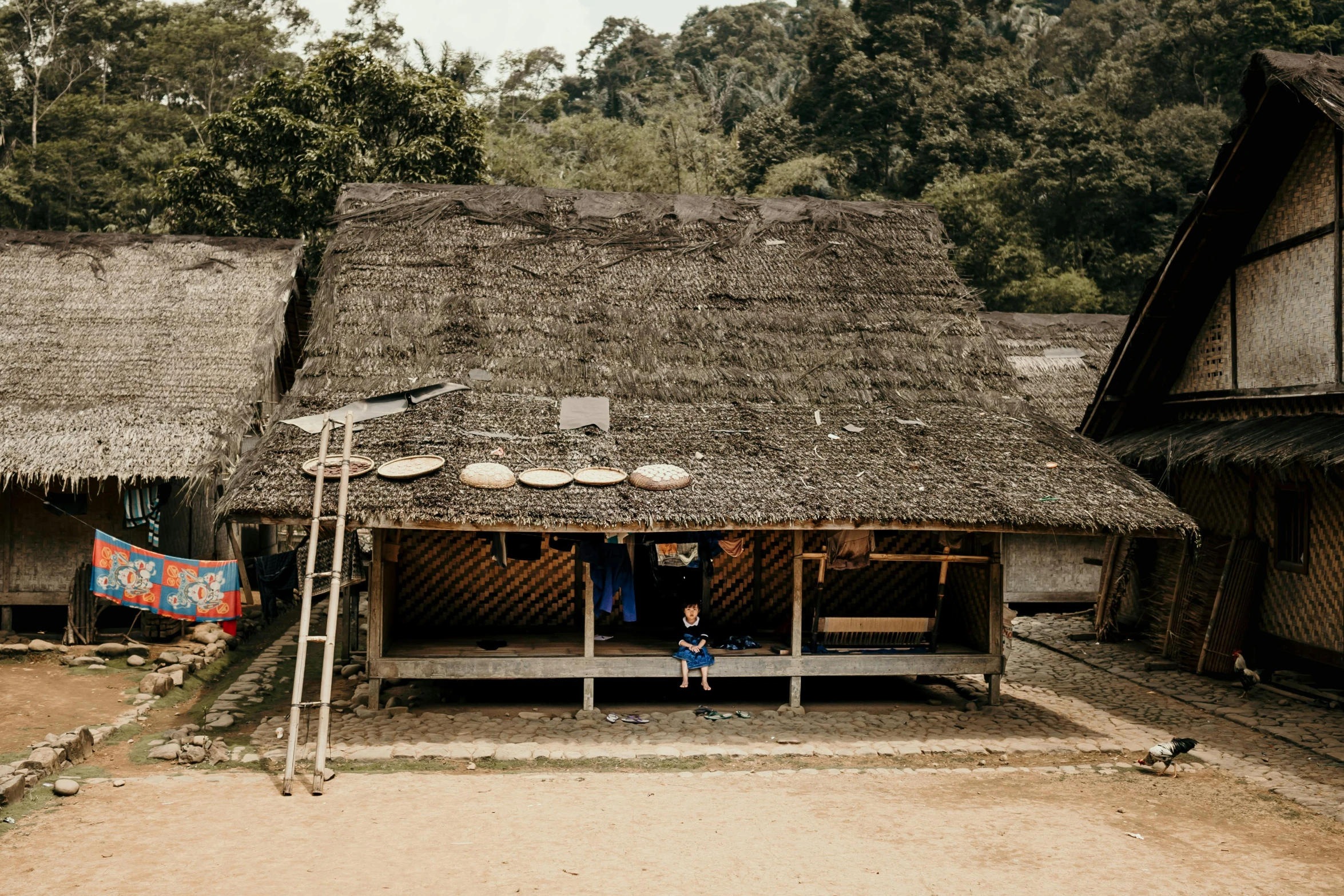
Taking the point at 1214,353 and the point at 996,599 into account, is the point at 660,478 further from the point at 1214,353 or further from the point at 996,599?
the point at 1214,353

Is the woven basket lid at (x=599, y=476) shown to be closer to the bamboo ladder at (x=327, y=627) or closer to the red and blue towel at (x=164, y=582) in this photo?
the bamboo ladder at (x=327, y=627)

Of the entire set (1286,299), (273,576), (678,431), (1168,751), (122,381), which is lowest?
(273,576)

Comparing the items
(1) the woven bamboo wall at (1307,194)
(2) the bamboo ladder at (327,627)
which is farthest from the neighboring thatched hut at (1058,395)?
(2) the bamboo ladder at (327,627)

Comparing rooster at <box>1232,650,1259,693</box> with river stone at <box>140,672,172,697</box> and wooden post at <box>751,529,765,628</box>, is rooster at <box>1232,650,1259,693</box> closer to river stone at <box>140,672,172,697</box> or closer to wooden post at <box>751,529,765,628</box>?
wooden post at <box>751,529,765,628</box>

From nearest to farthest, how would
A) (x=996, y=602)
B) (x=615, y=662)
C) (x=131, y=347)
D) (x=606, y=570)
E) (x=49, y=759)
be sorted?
1. (x=49, y=759)
2. (x=615, y=662)
3. (x=606, y=570)
4. (x=996, y=602)
5. (x=131, y=347)

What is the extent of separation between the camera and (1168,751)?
8336 mm

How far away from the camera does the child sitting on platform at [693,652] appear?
387 inches

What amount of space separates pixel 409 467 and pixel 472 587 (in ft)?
8.85

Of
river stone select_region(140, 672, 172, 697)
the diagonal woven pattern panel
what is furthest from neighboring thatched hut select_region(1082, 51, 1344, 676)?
river stone select_region(140, 672, 172, 697)

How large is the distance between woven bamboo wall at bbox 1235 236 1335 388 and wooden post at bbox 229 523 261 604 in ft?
40.4

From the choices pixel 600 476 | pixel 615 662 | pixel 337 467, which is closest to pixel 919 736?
pixel 615 662

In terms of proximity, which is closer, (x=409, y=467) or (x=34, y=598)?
(x=409, y=467)

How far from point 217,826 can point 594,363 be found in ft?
20.2

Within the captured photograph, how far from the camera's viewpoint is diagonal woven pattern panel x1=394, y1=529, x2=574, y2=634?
440 inches
